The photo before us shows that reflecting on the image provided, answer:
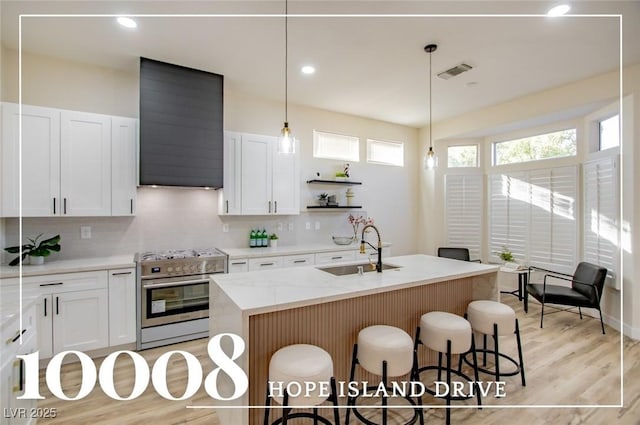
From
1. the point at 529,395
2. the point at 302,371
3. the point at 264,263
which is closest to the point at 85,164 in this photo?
the point at 264,263

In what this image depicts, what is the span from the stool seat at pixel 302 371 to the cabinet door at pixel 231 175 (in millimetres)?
2421

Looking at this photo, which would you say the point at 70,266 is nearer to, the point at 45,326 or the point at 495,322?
the point at 45,326

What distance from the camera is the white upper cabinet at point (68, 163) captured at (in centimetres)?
281

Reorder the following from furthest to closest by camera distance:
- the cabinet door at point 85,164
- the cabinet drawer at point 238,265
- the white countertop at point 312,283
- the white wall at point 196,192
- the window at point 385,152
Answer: the window at point 385,152 → the cabinet drawer at point 238,265 → the white wall at point 196,192 → the cabinet door at point 85,164 → the white countertop at point 312,283

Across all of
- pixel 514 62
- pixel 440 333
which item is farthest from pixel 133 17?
pixel 514 62

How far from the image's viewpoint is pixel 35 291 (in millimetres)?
2672

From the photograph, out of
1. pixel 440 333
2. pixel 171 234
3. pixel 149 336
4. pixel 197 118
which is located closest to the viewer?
pixel 440 333

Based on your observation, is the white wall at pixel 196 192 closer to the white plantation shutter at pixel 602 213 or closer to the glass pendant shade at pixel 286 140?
the glass pendant shade at pixel 286 140

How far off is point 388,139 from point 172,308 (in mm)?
4389

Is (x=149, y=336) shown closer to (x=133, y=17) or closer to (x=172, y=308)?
(x=172, y=308)

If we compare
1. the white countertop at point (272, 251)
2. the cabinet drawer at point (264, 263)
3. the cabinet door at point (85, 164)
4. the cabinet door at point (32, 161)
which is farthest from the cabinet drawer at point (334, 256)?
the cabinet door at point (32, 161)

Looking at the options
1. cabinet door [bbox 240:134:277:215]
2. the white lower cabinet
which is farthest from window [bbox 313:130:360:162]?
the white lower cabinet

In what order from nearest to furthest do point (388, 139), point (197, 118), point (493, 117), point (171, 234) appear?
point (197, 118) → point (171, 234) → point (493, 117) → point (388, 139)

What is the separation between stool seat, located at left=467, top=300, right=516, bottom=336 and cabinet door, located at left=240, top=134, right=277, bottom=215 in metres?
2.66
